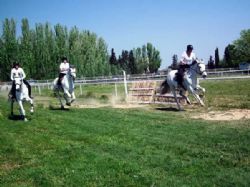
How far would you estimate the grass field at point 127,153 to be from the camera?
788cm

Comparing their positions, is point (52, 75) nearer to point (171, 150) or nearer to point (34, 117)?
point (34, 117)

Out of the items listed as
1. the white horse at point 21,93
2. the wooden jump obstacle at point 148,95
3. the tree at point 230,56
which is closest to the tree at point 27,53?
the wooden jump obstacle at point 148,95

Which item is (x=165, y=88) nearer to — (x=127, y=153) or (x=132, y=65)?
(x=127, y=153)

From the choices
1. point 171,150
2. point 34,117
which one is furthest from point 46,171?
point 34,117

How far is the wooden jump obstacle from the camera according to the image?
71.9ft

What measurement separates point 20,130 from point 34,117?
10.6 ft

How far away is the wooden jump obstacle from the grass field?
20.6ft

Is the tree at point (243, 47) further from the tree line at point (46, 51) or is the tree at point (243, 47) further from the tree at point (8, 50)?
the tree at point (8, 50)

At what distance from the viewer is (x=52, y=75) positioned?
66.8m

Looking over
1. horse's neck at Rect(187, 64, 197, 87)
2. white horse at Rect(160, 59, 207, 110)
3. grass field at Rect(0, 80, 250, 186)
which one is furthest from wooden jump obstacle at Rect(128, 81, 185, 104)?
grass field at Rect(0, 80, 250, 186)

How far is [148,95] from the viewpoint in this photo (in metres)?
23.5

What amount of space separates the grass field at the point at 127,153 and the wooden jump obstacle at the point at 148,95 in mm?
6287

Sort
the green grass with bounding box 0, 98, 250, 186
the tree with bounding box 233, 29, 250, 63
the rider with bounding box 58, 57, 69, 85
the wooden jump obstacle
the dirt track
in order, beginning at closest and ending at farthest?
the green grass with bounding box 0, 98, 250, 186, the dirt track, the rider with bounding box 58, 57, 69, 85, the wooden jump obstacle, the tree with bounding box 233, 29, 250, 63

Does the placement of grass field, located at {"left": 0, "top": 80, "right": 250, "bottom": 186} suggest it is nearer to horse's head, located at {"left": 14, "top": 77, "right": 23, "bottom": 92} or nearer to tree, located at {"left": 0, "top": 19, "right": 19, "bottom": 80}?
horse's head, located at {"left": 14, "top": 77, "right": 23, "bottom": 92}
